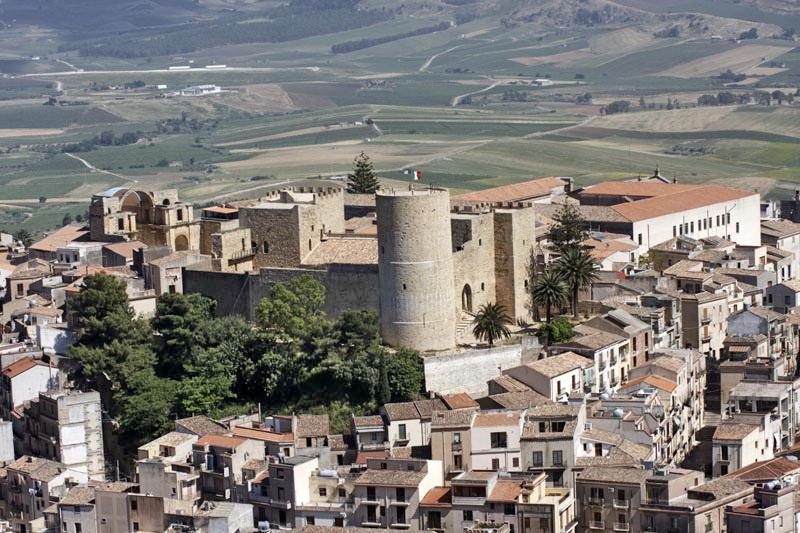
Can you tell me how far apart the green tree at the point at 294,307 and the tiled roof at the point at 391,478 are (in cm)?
673

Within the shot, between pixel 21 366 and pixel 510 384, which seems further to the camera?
pixel 21 366

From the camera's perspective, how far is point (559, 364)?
4322cm

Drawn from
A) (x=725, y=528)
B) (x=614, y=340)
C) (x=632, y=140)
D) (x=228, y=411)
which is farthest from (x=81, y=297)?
(x=632, y=140)

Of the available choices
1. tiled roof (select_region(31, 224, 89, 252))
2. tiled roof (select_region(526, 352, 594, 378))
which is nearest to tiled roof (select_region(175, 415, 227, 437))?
tiled roof (select_region(526, 352, 594, 378))

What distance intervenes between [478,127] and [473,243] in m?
116

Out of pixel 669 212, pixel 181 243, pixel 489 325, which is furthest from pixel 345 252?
pixel 669 212

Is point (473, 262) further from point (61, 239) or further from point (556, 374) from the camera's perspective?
point (61, 239)

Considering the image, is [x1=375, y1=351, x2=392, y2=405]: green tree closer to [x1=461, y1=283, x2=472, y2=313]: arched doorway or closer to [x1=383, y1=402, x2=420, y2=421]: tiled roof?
[x1=383, y1=402, x2=420, y2=421]: tiled roof

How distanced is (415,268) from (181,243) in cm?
1154

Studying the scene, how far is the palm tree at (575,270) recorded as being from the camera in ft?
156

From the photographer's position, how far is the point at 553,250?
50125mm

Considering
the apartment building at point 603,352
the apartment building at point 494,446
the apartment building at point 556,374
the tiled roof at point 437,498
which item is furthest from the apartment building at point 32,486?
the apartment building at point 603,352

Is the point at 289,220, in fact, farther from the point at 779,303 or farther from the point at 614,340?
the point at 779,303

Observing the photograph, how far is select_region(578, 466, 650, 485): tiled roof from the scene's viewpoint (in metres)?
37.3
